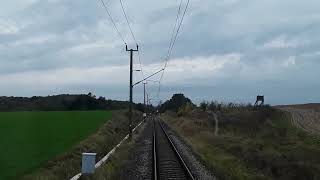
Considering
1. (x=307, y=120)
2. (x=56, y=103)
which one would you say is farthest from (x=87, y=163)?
(x=56, y=103)

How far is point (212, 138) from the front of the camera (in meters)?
44.4

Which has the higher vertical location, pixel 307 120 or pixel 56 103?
pixel 56 103

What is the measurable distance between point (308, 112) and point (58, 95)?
106807 mm

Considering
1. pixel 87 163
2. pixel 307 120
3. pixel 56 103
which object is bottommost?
pixel 87 163

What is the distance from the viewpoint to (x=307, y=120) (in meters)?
69.2

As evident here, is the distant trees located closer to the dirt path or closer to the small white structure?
the dirt path

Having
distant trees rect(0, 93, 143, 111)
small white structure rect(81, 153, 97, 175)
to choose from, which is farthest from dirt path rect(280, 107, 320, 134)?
distant trees rect(0, 93, 143, 111)

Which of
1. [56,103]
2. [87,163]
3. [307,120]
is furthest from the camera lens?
[56,103]

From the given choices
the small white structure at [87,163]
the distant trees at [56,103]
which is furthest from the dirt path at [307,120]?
the distant trees at [56,103]

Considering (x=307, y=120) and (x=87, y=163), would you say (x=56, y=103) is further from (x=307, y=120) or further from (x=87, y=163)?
(x=87, y=163)

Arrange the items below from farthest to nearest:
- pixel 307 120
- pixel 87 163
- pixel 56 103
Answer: pixel 56 103, pixel 307 120, pixel 87 163

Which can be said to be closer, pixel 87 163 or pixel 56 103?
pixel 87 163

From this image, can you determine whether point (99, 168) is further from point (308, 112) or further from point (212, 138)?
point (308, 112)

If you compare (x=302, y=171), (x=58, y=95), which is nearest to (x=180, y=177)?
(x=302, y=171)
